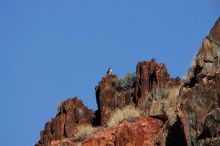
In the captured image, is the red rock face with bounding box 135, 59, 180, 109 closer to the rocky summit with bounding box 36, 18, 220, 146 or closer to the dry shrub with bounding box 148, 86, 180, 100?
the rocky summit with bounding box 36, 18, 220, 146

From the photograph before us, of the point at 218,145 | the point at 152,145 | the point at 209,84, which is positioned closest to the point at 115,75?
the point at 152,145

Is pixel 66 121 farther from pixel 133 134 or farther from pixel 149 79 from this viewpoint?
pixel 133 134

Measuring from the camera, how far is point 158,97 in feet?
142

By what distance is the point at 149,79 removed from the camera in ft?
149

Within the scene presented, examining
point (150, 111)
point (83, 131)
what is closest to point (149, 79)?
point (150, 111)

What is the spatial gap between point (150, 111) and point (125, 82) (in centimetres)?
583

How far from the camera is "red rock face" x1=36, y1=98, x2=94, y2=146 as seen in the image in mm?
47709

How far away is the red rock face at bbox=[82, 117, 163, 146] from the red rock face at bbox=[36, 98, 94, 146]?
224 inches

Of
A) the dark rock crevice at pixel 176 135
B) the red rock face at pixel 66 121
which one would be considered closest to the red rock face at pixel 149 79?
the red rock face at pixel 66 121

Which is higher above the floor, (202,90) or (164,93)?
(164,93)

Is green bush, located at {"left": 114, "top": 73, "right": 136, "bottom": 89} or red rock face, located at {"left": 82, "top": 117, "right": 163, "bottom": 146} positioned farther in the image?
green bush, located at {"left": 114, "top": 73, "right": 136, "bottom": 89}

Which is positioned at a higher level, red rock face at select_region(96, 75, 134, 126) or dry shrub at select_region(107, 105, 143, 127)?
red rock face at select_region(96, 75, 134, 126)

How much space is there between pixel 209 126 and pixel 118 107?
626 inches

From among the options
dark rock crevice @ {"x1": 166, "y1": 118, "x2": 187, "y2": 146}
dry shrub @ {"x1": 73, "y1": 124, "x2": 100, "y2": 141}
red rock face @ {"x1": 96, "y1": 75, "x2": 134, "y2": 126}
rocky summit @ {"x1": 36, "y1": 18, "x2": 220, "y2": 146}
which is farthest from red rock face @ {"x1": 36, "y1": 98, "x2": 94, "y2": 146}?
dark rock crevice @ {"x1": 166, "y1": 118, "x2": 187, "y2": 146}
